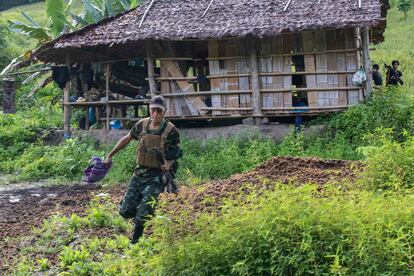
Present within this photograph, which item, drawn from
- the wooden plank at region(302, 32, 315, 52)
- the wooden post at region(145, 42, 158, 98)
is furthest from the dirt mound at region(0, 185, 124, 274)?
the wooden plank at region(302, 32, 315, 52)

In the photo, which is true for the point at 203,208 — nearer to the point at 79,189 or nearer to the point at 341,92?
the point at 79,189

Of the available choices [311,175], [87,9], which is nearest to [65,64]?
[87,9]

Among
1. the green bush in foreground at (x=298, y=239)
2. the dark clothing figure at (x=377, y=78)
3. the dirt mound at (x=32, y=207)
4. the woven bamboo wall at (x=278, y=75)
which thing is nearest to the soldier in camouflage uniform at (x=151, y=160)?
the dirt mound at (x=32, y=207)

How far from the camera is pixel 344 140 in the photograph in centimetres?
1273

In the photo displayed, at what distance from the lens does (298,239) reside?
5.17m

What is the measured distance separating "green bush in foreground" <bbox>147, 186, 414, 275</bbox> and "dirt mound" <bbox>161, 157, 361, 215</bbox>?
1.54m

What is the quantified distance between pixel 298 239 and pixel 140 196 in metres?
2.51

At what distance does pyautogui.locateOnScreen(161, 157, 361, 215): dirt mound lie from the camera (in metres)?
7.51

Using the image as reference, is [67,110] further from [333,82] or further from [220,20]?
[333,82]

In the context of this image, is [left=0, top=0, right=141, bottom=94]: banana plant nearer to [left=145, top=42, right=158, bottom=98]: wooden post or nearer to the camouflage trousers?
[left=145, top=42, right=158, bottom=98]: wooden post

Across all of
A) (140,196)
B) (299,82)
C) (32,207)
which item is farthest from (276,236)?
(299,82)

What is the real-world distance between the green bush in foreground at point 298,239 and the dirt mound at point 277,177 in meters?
1.54

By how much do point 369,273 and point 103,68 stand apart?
12.6 metres

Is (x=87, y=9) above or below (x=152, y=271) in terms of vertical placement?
above
